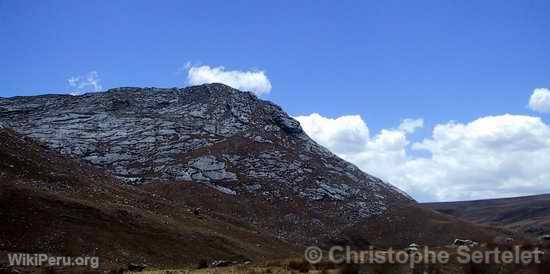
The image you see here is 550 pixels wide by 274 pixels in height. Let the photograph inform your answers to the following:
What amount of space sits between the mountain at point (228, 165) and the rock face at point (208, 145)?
0.66 feet

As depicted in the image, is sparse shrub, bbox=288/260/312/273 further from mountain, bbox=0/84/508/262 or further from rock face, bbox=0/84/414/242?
rock face, bbox=0/84/414/242

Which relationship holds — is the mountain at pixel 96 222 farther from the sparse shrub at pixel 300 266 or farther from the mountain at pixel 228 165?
the sparse shrub at pixel 300 266

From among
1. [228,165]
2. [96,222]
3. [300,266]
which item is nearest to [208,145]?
[228,165]

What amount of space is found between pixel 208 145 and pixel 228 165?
8324 millimetres

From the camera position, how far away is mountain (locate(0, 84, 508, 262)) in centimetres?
7588

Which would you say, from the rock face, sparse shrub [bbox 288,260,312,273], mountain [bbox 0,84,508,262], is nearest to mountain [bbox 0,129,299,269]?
mountain [bbox 0,84,508,262]

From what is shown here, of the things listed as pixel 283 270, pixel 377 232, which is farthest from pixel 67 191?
pixel 377 232

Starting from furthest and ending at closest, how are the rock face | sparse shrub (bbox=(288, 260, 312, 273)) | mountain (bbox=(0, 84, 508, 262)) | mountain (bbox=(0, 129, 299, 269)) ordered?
1. the rock face
2. mountain (bbox=(0, 84, 508, 262))
3. mountain (bbox=(0, 129, 299, 269))
4. sparse shrub (bbox=(288, 260, 312, 273))

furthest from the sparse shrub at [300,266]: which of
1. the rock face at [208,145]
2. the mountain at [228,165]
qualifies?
the rock face at [208,145]

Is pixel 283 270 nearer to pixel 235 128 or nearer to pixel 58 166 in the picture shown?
pixel 58 166

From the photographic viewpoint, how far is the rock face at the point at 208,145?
87.2m

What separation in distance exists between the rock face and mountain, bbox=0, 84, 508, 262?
200 mm

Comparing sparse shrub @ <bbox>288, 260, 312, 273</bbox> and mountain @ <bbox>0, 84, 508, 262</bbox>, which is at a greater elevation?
mountain @ <bbox>0, 84, 508, 262</bbox>

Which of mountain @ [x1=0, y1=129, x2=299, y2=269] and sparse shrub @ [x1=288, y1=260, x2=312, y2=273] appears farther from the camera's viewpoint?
mountain @ [x1=0, y1=129, x2=299, y2=269]
